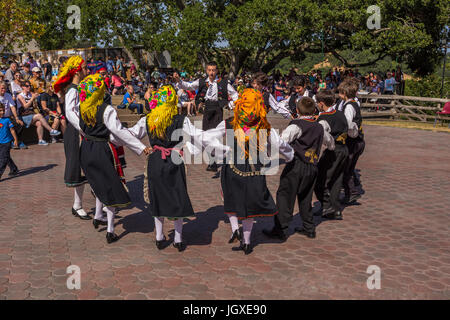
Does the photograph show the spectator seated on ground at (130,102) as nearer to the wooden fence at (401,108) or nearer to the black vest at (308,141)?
the wooden fence at (401,108)

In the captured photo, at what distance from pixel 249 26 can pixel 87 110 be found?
21632mm

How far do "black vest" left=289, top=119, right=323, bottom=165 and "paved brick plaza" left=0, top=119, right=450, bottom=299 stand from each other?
3.78 feet

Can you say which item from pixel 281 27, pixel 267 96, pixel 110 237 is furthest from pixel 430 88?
pixel 110 237

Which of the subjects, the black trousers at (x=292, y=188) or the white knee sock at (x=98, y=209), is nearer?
the black trousers at (x=292, y=188)

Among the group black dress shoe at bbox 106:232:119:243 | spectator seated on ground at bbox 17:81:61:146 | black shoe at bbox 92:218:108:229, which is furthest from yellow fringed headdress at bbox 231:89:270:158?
spectator seated on ground at bbox 17:81:61:146

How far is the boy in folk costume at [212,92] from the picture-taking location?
349 inches

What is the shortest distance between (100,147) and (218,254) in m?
2.07

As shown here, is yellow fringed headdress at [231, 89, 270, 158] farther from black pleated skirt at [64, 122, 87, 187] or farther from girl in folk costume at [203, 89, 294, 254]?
black pleated skirt at [64, 122, 87, 187]

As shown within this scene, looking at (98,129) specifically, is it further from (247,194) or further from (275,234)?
(275,234)

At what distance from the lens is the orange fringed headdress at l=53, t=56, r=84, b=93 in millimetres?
6176

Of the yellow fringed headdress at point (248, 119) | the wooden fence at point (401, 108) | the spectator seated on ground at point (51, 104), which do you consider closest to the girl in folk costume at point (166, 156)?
the yellow fringed headdress at point (248, 119)

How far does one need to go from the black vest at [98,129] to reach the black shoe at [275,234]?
2.52 metres
